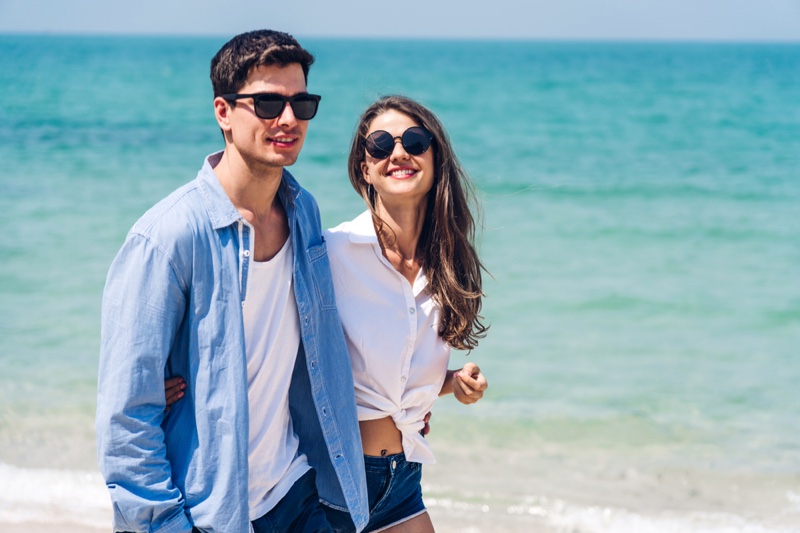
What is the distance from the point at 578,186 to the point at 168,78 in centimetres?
3240

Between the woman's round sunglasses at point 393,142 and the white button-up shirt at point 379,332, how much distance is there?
0.24 metres

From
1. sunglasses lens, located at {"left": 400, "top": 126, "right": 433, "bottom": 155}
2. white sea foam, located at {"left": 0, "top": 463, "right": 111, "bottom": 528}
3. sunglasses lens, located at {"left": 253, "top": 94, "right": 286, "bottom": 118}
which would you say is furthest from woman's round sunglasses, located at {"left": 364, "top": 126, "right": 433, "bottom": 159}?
white sea foam, located at {"left": 0, "top": 463, "right": 111, "bottom": 528}

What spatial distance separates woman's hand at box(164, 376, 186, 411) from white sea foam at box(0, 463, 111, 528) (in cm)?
258

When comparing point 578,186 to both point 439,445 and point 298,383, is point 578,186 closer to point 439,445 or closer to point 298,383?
point 439,445

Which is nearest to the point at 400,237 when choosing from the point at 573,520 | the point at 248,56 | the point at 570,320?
the point at 248,56

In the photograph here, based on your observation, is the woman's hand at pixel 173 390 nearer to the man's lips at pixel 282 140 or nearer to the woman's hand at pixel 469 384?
the man's lips at pixel 282 140

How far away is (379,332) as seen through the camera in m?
3.06

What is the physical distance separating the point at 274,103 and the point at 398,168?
0.70 metres

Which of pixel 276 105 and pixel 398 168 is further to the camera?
pixel 398 168

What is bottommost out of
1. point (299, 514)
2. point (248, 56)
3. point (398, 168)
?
point (299, 514)

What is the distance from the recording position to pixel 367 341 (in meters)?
3.05

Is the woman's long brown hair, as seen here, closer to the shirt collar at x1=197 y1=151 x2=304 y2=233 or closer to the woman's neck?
the woman's neck

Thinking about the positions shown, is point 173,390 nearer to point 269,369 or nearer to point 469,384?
point 269,369

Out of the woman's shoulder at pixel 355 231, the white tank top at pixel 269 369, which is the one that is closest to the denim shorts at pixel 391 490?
the white tank top at pixel 269 369
